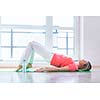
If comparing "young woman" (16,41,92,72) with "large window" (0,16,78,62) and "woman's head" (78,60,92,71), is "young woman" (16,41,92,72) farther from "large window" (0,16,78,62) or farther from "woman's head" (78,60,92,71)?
"large window" (0,16,78,62)

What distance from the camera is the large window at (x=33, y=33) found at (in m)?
3.85

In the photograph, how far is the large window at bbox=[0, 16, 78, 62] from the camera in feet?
12.6

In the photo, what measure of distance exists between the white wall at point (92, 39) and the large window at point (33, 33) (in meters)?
0.30

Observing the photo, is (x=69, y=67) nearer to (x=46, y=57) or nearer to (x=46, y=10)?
(x=46, y=57)

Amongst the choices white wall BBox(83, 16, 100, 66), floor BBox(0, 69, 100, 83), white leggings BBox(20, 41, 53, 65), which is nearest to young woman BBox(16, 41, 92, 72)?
white leggings BBox(20, 41, 53, 65)

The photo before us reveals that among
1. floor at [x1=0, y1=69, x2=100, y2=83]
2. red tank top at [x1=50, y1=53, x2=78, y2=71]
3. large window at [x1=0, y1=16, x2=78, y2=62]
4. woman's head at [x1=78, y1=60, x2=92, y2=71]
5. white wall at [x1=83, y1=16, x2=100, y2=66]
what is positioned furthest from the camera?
large window at [x1=0, y1=16, x2=78, y2=62]

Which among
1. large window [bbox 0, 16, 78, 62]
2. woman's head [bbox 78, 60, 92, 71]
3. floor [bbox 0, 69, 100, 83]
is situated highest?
large window [bbox 0, 16, 78, 62]

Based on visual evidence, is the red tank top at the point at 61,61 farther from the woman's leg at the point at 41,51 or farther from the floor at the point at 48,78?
the floor at the point at 48,78

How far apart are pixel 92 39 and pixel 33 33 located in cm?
106

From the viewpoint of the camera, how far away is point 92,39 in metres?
3.71

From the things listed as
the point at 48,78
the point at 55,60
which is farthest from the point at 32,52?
the point at 48,78

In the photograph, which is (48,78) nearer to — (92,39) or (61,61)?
(61,61)

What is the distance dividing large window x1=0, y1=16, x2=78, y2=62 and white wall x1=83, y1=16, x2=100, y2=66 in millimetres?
303
